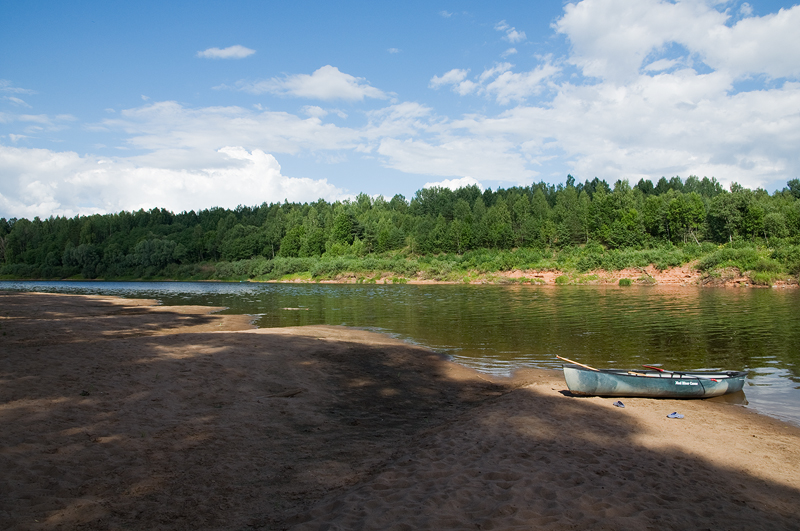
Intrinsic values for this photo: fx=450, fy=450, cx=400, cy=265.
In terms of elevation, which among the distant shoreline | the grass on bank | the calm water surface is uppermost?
the grass on bank

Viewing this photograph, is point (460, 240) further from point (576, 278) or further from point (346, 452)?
point (346, 452)

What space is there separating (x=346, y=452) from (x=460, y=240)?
116783mm

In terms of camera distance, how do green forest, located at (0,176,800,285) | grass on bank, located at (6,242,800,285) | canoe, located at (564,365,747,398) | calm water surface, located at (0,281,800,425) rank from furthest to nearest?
1. green forest, located at (0,176,800,285)
2. grass on bank, located at (6,242,800,285)
3. calm water surface, located at (0,281,800,425)
4. canoe, located at (564,365,747,398)

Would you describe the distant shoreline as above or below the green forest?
below

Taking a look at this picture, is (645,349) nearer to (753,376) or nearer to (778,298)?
(753,376)

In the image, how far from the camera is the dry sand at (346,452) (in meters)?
6.49

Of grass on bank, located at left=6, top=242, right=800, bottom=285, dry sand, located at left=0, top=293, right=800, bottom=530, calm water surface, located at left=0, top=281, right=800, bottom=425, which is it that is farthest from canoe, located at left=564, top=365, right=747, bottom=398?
grass on bank, located at left=6, top=242, right=800, bottom=285

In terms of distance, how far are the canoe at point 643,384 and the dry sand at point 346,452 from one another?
20.1 inches

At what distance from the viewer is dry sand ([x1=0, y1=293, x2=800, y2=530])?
6488 millimetres

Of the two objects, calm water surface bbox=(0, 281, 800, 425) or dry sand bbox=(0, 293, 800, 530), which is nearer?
dry sand bbox=(0, 293, 800, 530)

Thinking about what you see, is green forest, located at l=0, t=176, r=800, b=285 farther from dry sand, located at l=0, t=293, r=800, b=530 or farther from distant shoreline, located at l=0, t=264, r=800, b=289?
dry sand, located at l=0, t=293, r=800, b=530

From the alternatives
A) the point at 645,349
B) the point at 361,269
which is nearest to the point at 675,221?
the point at 361,269

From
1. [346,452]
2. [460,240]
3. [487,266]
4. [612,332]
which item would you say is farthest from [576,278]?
[346,452]

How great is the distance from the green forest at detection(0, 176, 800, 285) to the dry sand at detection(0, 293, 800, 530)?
240 feet
